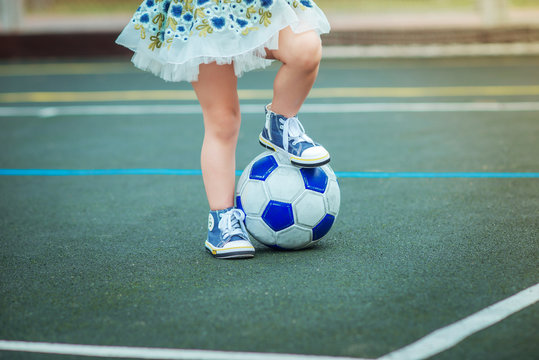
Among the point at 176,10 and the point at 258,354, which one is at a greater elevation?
the point at 176,10

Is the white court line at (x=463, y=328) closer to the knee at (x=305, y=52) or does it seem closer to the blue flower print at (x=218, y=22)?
the knee at (x=305, y=52)

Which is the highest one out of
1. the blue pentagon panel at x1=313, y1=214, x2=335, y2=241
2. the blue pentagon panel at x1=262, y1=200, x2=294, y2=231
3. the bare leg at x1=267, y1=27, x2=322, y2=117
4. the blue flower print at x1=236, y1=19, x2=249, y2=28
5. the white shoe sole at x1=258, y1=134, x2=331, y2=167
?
the blue flower print at x1=236, y1=19, x2=249, y2=28

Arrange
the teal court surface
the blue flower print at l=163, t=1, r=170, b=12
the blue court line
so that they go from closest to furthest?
the teal court surface, the blue flower print at l=163, t=1, r=170, b=12, the blue court line

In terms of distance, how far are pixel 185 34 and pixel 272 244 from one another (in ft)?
3.05

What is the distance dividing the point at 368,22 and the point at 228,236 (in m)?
9.55

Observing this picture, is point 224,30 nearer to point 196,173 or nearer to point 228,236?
point 228,236

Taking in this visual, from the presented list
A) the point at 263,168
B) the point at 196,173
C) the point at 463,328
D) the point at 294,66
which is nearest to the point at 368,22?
the point at 196,173

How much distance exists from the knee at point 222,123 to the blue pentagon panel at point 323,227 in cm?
51

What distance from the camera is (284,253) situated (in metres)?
2.96

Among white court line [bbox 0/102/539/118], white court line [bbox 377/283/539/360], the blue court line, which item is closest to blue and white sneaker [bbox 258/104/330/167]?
white court line [bbox 377/283/539/360]

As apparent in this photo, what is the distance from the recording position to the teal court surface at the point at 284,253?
2.16 metres

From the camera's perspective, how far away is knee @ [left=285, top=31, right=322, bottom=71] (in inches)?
105

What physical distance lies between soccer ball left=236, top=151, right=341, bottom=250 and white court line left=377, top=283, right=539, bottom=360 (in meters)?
0.85

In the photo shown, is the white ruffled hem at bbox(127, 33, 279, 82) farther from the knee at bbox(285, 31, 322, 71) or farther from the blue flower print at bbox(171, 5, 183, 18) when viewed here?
the blue flower print at bbox(171, 5, 183, 18)
